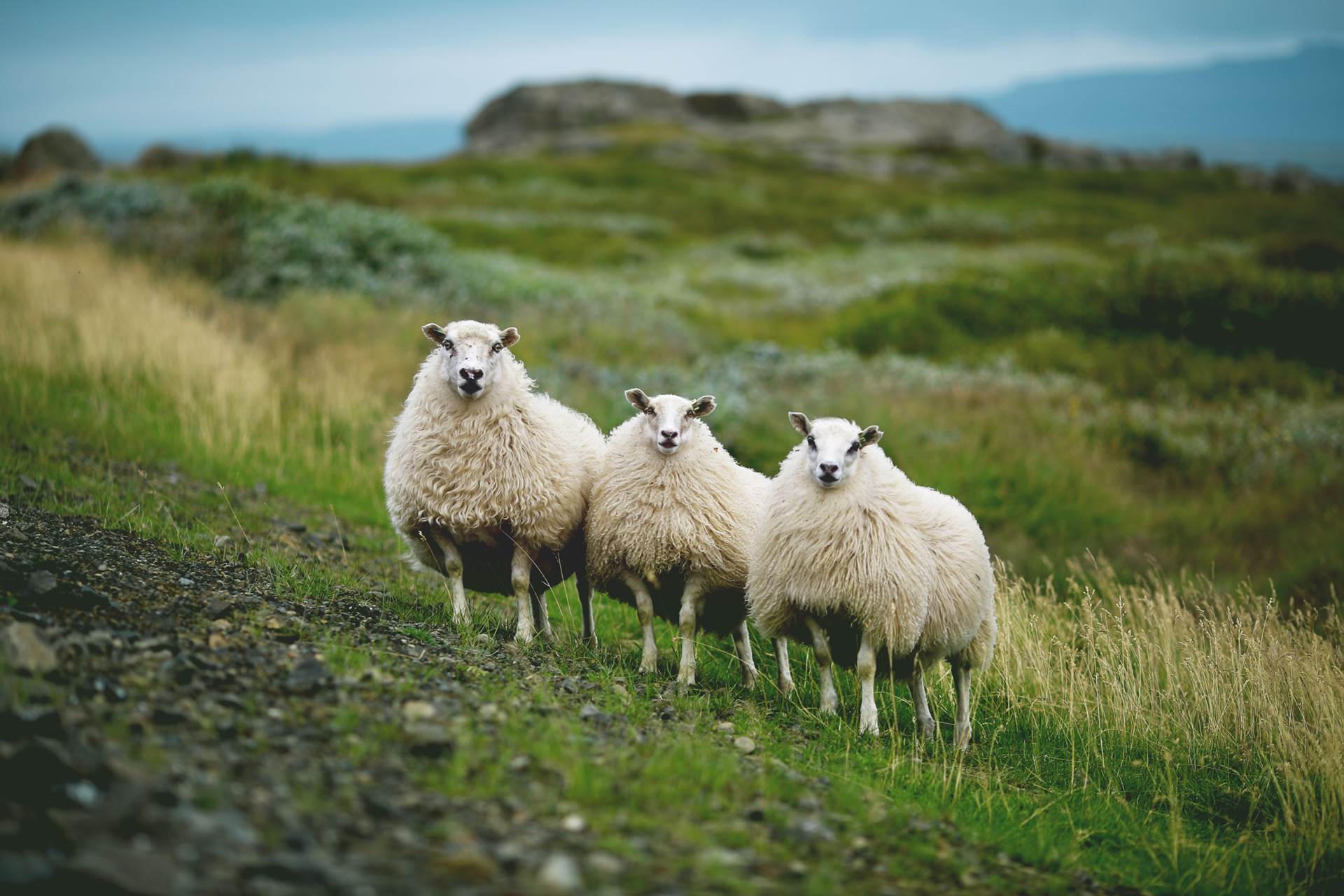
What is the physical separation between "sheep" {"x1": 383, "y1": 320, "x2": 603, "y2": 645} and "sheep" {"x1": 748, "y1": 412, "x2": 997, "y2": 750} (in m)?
1.76

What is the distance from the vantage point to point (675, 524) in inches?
303

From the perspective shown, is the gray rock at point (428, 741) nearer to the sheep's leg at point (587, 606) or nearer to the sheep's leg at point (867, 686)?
the sheep's leg at point (867, 686)

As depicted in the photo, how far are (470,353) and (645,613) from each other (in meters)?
2.51

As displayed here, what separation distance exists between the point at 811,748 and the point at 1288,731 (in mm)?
3633

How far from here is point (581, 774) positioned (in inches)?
187

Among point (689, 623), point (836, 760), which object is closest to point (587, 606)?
point (689, 623)

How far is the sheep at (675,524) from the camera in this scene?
7.73 metres

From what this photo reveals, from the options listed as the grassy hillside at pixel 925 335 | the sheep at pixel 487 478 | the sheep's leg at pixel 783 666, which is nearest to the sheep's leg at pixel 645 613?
the sheep at pixel 487 478

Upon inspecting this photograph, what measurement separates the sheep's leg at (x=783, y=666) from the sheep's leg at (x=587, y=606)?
1539 millimetres

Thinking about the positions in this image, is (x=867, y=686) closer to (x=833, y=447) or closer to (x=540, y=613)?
(x=833, y=447)

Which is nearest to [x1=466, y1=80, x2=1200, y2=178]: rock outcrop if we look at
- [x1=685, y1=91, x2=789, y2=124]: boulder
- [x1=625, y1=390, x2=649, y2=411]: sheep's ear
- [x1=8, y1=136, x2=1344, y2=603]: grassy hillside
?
[x1=685, y1=91, x2=789, y2=124]: boulder

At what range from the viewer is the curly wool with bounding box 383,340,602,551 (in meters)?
7.96

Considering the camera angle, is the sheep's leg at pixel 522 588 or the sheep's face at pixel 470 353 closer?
the sheep's leg at pixel 522 588

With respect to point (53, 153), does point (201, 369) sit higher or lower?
lower
